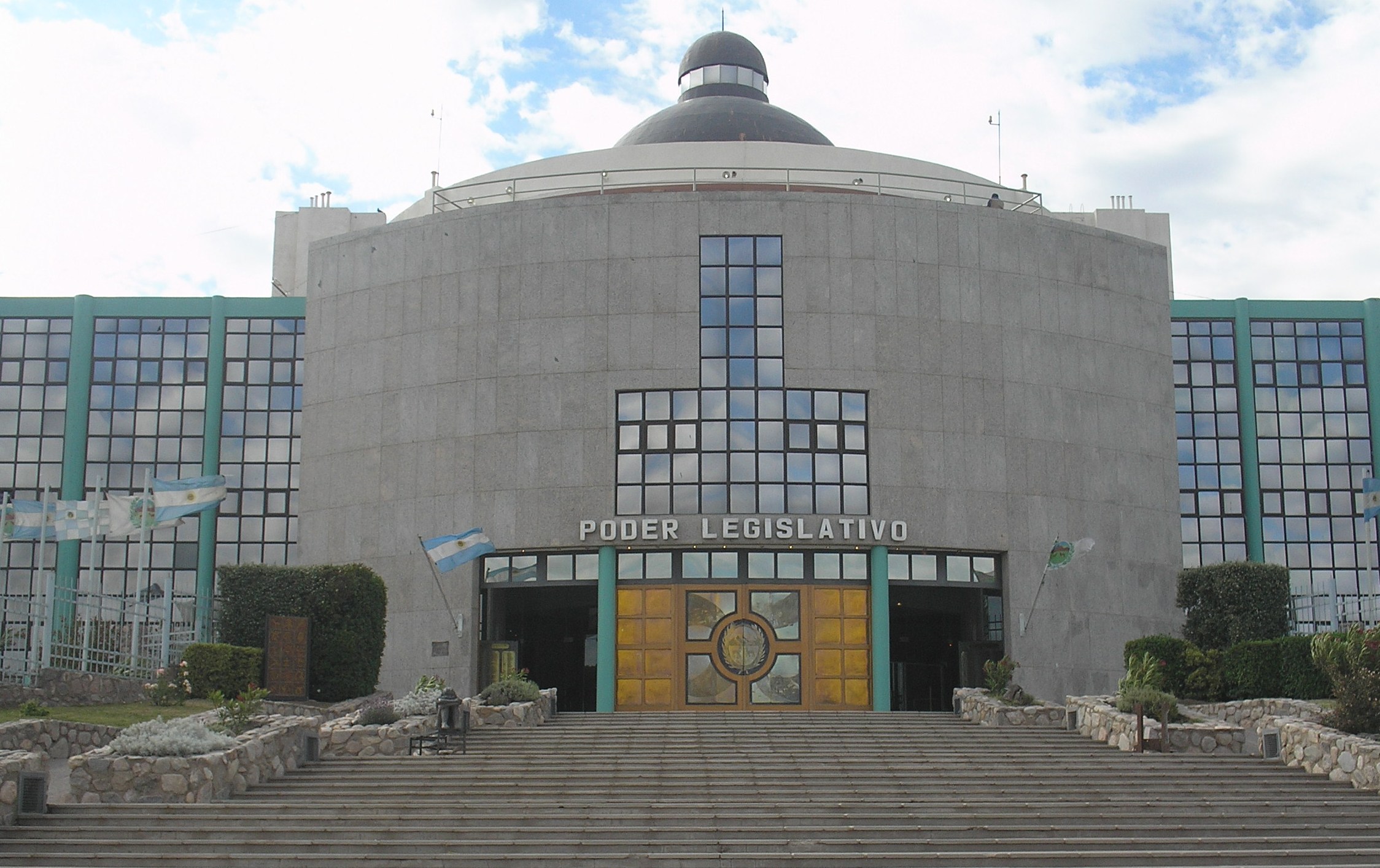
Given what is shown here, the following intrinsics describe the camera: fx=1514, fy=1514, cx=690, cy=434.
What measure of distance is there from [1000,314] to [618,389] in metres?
10.1

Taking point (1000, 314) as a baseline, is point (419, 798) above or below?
below

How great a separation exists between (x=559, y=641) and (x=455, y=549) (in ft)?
22.6

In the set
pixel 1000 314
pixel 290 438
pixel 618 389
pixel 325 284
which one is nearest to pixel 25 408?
pixel 290 438

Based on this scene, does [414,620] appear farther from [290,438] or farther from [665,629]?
[290,438]

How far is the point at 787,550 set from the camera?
3722 centimetres

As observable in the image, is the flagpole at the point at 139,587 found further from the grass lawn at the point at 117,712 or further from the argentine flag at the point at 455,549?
the argentine flag at the point at 455,549

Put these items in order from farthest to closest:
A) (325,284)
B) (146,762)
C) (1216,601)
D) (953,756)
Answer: (325,284), (1216,601), (953,756), (146,762)

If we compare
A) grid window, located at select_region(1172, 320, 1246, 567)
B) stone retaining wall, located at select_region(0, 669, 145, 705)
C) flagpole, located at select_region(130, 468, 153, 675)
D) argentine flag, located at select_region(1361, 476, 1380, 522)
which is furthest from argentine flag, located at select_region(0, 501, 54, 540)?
grid window, located at select_region(1172, 320, 1246, 567)

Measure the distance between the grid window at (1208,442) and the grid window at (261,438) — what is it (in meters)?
29.3

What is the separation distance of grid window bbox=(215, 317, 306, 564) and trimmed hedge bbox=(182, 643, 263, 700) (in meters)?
18.1

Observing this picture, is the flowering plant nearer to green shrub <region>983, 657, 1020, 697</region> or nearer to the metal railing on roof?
green shrub <region>983, 657, 1020, 697</region>

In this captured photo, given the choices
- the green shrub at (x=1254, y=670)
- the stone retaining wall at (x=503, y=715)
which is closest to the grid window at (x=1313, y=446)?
the green shrub at (x=1254, y=670)

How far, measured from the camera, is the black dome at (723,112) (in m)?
54.8

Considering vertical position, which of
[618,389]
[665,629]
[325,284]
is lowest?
[665,629]
